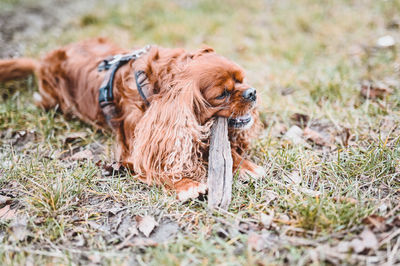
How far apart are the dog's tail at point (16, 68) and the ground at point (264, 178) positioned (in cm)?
10

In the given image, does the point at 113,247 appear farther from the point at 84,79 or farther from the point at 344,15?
the point at 344,15

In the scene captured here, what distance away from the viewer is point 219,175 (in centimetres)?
223

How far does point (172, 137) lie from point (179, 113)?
7.1 inches

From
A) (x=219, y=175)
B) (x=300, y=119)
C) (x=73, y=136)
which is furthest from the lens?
(x=300, y=119)

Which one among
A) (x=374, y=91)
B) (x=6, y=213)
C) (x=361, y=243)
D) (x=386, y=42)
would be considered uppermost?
(x=386, y=42)

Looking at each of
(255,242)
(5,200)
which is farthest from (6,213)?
(255,242)

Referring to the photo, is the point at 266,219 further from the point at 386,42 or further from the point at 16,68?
the point at 386,42

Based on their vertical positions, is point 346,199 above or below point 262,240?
above

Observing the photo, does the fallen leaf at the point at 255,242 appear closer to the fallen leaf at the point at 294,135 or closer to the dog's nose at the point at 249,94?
the dog's nose at the point at 249,94

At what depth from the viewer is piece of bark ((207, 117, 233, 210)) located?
2193 millimetres

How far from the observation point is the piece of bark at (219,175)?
2.19m

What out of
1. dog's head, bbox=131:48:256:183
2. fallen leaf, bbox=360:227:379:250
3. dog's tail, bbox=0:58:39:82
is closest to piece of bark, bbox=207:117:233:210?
dog's head, bbox=131:48:256:183

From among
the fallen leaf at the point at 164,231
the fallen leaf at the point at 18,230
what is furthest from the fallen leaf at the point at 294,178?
the fallen leaf at the point at 18,230

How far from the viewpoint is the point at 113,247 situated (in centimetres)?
199
